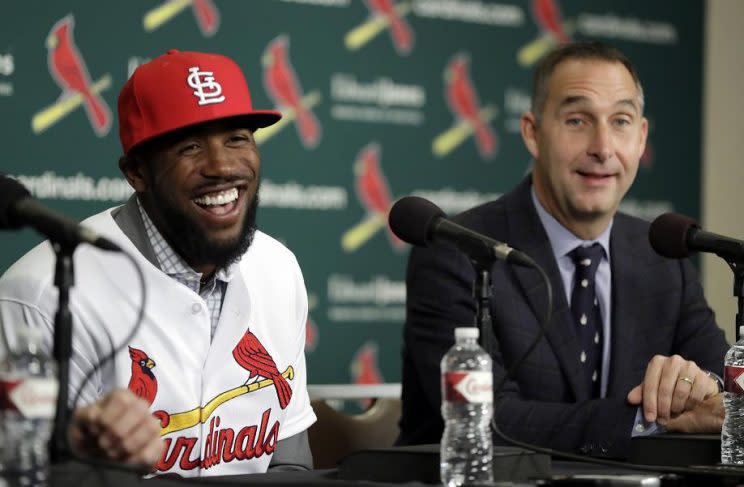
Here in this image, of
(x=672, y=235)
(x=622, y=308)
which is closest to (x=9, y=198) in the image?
(x=672, y=235)

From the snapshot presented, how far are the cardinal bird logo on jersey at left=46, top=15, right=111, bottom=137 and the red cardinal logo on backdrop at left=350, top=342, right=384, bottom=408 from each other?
3.97 feet

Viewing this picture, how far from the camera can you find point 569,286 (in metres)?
3.05

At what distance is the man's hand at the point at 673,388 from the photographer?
97.4 inches

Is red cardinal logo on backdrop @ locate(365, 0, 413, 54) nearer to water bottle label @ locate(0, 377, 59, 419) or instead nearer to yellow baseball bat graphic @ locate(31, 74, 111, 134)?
yellow baseball bat graphic @ locate(31, 74, 111, 134)

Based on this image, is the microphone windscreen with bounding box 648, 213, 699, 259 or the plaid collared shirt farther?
the plaid collared shirt

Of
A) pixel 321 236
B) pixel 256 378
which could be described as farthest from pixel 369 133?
pixel 256 378

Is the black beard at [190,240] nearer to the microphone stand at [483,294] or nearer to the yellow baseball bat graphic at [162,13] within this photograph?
the microphone stand at [483,294]

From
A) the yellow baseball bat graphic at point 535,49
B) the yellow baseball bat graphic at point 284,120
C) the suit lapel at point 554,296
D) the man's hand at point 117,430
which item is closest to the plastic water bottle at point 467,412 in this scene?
the man's hand at point 117,430

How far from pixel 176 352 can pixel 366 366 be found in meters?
1.98

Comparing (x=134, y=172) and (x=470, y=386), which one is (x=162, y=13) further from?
(x=470, y=386)

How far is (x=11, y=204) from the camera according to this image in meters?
1.67

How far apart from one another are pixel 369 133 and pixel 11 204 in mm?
2804

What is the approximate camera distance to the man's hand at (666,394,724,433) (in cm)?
245

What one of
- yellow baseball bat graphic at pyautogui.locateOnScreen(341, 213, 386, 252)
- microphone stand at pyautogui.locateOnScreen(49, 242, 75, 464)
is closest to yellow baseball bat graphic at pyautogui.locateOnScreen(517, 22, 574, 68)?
yellow baseball bat graphic at pyautogui.locateOnScreen(341, 213, 386, 252)
